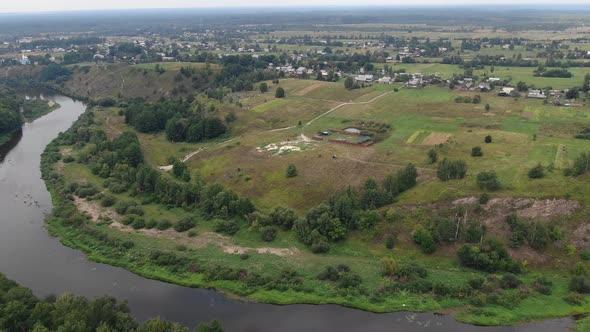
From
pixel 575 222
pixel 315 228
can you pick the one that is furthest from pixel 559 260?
pixel 315 228

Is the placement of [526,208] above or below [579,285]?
above

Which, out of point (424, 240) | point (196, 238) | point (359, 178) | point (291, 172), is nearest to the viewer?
point (424, 240)

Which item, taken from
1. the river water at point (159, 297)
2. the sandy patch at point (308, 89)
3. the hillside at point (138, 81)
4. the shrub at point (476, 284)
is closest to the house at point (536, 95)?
the sandy patch at point (308, 89)

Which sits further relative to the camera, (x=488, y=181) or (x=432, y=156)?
(x=432, y=156)

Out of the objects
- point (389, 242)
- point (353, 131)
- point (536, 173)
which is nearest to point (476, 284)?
point (389, 242)

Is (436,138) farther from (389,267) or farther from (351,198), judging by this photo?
(389,267)

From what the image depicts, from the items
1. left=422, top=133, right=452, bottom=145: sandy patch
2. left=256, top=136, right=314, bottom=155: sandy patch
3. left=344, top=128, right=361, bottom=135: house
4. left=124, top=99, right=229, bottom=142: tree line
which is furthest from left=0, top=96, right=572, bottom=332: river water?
left=344, top=128, right=361, bottom=135: house

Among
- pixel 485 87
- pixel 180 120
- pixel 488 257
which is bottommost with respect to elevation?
pixel 488 257

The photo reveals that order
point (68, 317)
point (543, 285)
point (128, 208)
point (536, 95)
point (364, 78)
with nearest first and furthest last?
point (68, 317), point (543, 285), point (128, 208), point (536, 95), point (364, 78)
